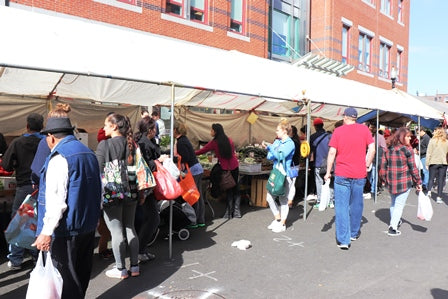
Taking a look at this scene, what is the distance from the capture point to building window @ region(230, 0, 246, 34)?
1517 centimetres

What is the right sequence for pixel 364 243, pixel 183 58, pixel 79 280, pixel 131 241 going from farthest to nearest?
1. pixel 183 58
2. pixel 364 243
3. pixel 131 241
4. pixel 79 280

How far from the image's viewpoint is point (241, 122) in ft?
39.7

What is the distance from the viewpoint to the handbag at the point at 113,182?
3988mm

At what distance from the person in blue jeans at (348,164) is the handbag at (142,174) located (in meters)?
2.80

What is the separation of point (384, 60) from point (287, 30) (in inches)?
410

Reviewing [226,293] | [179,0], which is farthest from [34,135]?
[179,0]

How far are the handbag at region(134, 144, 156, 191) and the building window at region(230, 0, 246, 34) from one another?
11.9 meters

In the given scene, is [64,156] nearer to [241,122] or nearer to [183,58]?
[183,58]

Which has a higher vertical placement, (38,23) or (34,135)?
(38,23)

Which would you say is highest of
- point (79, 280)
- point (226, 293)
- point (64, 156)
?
point (64, 156)

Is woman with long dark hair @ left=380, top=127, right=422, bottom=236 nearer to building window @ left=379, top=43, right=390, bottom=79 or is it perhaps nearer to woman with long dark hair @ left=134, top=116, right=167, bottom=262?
woman with long dark hair @ left=134, top=116, right=167, bottom=262

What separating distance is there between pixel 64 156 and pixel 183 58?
4.64 metres

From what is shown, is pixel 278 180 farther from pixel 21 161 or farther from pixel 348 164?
pixel 21 161

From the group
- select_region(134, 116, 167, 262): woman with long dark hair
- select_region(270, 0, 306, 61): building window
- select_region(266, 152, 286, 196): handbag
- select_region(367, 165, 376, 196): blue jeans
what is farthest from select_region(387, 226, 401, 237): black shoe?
select_region(270, 0, 306, 61): building window
